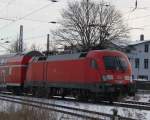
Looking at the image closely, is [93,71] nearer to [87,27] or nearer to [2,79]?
[2,79]

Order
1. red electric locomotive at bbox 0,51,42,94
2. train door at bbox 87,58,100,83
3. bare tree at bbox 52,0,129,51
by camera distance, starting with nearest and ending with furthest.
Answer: train door at bbox 87,58,100,83 < red electric locomotive at bbox 0,51,42,94 < bare tree at bbox 52,0,129,51

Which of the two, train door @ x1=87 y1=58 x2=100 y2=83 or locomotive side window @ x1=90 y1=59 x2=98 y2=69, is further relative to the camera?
locomotive side window @ x1=90 y1=59 x2=98 y2=69

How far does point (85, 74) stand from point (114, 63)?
171cm

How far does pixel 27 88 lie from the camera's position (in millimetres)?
34812

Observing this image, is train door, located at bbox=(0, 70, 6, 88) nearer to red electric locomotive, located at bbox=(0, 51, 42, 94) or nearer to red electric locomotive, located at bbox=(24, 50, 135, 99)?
red electric locomotive, located at bbox=(0, 51, 42, 94)

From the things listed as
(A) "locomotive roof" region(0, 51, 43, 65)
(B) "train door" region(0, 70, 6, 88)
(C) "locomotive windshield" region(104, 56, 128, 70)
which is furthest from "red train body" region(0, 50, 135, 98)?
(B) "train door" region(0, 70, 6, 88)

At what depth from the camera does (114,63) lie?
2603 cm

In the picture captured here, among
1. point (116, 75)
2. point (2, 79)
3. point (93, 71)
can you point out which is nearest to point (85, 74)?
point (93, 71)

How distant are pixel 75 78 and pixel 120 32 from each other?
47470mm

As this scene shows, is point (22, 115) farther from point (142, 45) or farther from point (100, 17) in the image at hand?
point (142, 45)

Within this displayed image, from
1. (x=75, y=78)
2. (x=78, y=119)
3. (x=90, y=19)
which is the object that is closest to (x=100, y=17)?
(x=90, y=19)

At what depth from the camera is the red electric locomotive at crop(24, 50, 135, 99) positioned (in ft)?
82.7

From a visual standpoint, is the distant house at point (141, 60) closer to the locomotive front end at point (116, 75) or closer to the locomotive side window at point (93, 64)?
the locomotive front end at point (116, 75)

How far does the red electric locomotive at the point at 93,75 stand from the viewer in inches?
993
